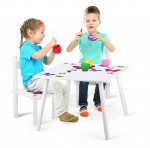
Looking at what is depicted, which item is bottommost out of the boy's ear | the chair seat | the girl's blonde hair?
the chair seat

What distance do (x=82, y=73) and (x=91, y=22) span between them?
34.0 inches

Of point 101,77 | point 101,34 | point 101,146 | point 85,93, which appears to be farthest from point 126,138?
point 101,34

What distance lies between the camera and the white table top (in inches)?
162

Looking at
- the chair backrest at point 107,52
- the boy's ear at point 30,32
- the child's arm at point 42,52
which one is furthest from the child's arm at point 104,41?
the boy's ear at point 30,32

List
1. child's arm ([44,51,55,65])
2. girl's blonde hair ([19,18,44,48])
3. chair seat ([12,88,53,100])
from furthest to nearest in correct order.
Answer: child's arm ([44,51,55,65]), girl's blonde hair ([19,18,44,48]), chair seat ([12,88,53,100])

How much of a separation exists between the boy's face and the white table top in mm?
525

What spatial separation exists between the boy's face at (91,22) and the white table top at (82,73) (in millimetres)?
525

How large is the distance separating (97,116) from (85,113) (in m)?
0.14

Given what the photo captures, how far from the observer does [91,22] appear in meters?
4.96

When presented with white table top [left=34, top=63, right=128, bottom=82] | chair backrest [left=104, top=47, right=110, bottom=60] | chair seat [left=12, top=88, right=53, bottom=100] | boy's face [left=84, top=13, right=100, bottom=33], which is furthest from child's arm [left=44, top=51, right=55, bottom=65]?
chair backrest [left=104, top=47, right=110, bottom=60]

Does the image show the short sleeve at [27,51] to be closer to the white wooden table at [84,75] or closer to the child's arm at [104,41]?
the white wooden table at [84,75]

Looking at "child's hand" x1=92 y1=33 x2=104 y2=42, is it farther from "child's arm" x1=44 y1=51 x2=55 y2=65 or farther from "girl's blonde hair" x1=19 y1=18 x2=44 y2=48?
"girl's blonde hair" x1=19 y1=18 x2=44 y2=48

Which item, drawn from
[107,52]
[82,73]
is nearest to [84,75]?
[82,73]

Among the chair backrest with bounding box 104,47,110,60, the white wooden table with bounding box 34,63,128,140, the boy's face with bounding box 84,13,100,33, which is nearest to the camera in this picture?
the white wooden table with bounding box 34,63,128,140
